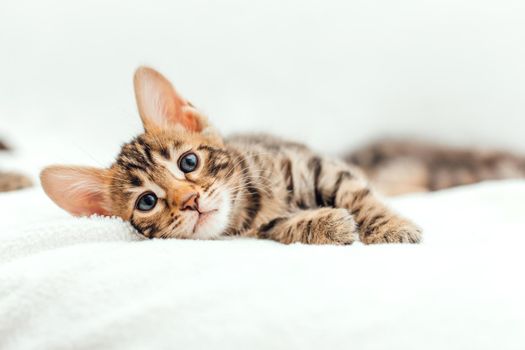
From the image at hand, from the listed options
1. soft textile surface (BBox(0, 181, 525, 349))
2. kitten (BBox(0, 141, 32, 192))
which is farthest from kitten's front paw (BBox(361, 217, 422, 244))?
kitten (BBox(0, 141, 32, 192))

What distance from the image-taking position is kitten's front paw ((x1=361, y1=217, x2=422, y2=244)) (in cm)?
90

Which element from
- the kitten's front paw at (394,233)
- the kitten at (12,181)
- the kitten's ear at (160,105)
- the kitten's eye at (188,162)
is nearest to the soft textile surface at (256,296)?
the kitten's front paw at (394,233)

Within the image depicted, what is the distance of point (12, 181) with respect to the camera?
1.51 metres

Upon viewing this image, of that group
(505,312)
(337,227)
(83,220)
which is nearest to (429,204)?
(337,227)

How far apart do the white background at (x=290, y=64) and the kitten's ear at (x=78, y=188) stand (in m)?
0.85

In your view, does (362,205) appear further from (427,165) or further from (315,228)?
(427,165)

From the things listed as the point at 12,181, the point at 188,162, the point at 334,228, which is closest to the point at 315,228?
the point at 334,228

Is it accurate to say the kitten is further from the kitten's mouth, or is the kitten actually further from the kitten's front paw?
the kitten's front paw

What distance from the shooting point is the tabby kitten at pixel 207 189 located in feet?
3.00

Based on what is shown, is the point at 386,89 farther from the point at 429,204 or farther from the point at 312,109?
the point at 429,204

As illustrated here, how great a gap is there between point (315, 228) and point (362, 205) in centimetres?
16

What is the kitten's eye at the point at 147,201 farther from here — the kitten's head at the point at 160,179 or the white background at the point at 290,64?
A: the white background at the point at 290,64

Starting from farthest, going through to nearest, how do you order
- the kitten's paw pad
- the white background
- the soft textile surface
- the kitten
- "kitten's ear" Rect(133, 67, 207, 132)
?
1. the white background
2. the kitten
3. "kitten's ear" Rect(133, 67, 207, 132)
4. the kitten's paw pad
5. the soft textile surface

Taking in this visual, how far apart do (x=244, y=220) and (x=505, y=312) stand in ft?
1.92
